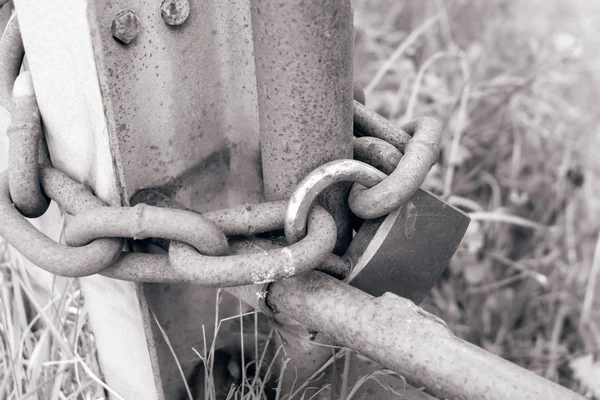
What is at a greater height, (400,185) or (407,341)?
(400,185)

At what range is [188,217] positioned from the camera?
0.83 metres

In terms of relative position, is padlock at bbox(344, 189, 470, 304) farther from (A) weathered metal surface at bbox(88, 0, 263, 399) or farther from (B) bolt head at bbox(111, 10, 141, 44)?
(B) bolt head at bbox(111, 10, 141, 44)

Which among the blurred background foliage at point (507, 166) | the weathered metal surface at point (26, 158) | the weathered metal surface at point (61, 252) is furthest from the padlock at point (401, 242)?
the blurred background foliage at point (507, 166)

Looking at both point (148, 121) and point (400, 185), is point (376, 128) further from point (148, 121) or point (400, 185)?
point (148, 121)

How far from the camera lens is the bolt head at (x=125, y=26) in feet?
2.73

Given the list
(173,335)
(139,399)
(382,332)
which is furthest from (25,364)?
(382,332)

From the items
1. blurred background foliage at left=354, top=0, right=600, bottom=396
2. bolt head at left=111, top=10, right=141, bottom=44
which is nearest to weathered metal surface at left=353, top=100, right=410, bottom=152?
bolt head at left=111, top=10, right=141, bottom=44

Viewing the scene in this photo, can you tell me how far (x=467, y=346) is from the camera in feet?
2.55

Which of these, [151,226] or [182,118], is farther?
[182,118]

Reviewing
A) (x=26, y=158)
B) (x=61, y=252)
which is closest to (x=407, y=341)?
(x=61, y=252)

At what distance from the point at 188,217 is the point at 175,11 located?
269 millimetres

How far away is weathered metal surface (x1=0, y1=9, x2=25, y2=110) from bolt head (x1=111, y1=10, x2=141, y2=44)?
0.26m

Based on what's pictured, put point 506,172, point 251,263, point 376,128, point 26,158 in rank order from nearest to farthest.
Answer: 1. point 251,263
2. point 26,158
3. point 376,128
4. point 506,172

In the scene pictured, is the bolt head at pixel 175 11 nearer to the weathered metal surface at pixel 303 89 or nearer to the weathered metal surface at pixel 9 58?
the weathered metal surface at pixel 303 89
